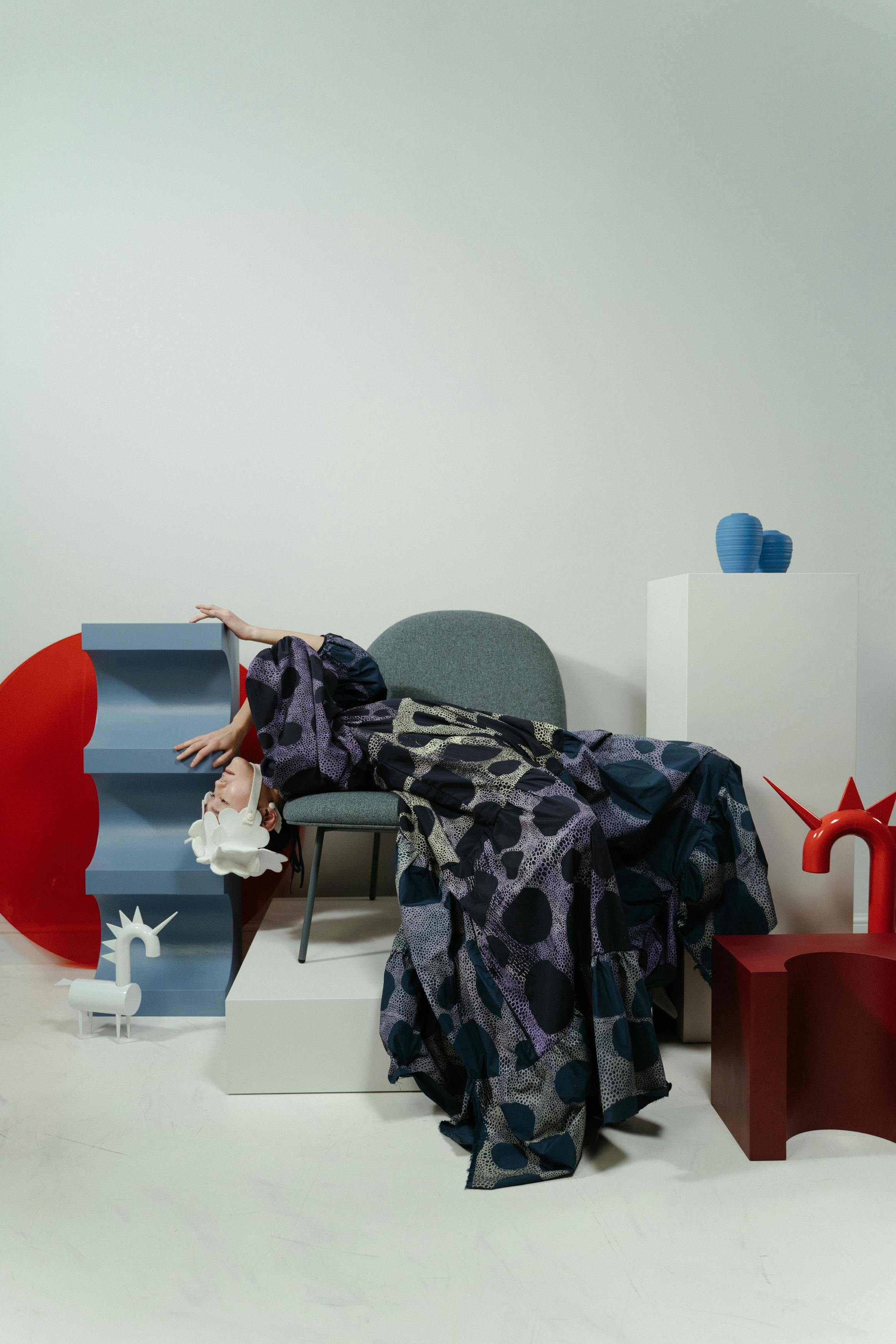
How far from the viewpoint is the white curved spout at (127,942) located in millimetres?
2031

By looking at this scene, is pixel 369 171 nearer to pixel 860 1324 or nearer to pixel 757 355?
pixel 757 355

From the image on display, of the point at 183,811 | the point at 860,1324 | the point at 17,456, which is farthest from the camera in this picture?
the point at 17,456

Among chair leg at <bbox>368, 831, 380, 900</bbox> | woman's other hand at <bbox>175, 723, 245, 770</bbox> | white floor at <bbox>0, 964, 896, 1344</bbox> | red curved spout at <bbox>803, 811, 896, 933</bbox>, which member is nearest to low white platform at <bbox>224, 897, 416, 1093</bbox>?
white floor at <bbox>0, 964, 896, 1344</bbox>

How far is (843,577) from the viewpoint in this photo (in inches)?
79.6

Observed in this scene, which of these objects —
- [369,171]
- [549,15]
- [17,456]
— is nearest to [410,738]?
[17,456]

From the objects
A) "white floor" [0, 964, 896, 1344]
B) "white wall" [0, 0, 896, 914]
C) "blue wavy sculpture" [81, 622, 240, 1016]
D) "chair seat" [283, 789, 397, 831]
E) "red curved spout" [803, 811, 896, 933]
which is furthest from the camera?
"white wall" [0, 0, 896, 914]

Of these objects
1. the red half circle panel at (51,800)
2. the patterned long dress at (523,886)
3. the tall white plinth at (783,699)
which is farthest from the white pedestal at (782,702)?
the red half circle panel at (51,800)

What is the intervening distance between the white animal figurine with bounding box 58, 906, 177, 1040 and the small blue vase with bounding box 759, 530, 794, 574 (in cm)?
160

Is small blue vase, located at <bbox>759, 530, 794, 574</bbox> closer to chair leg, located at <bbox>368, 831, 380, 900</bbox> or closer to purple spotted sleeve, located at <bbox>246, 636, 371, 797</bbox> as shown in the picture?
purple spotted sleeve, located at <bbox>246, 636, 371, 797</bbox>

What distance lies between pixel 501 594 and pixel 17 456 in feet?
4.63

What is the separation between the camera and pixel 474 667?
238 centimetres

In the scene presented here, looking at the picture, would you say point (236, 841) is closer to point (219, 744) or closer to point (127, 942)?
point (219, 744)

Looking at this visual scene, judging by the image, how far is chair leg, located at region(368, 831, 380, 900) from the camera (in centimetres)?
243

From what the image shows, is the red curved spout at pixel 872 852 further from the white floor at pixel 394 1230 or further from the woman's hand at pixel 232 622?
the woman's hand at pixel 232 622
